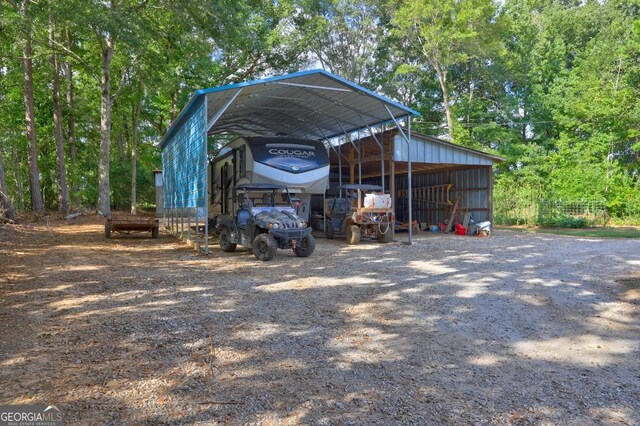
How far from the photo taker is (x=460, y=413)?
3039 mm

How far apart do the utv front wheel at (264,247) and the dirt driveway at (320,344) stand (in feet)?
3.27

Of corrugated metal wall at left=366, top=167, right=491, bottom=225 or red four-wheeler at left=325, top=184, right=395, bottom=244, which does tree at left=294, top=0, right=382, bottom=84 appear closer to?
corrugated metal wall at left=366, top=167, right=491, bottom=225

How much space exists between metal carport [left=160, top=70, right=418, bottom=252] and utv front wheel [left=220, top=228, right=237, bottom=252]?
17.0 inches

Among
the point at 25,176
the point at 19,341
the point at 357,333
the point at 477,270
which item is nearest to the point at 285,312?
the point at 357,333

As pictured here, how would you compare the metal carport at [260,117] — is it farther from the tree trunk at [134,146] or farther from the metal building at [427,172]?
the tree trunk at [134,146]

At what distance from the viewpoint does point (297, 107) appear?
48.9ft

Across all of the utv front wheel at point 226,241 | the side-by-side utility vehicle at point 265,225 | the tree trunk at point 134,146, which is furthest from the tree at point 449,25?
the utv front wheel at point 226,241

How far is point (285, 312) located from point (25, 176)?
38.2 metres

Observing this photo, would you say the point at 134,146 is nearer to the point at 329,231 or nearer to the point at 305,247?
the point at 329,231

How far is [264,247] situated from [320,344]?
538cm

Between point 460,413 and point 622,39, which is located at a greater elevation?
point 622,39

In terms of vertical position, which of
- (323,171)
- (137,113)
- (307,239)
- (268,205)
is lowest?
(307,239)

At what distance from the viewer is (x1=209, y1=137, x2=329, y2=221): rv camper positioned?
12.5 metres

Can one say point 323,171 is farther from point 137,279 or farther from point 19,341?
point 19,341
